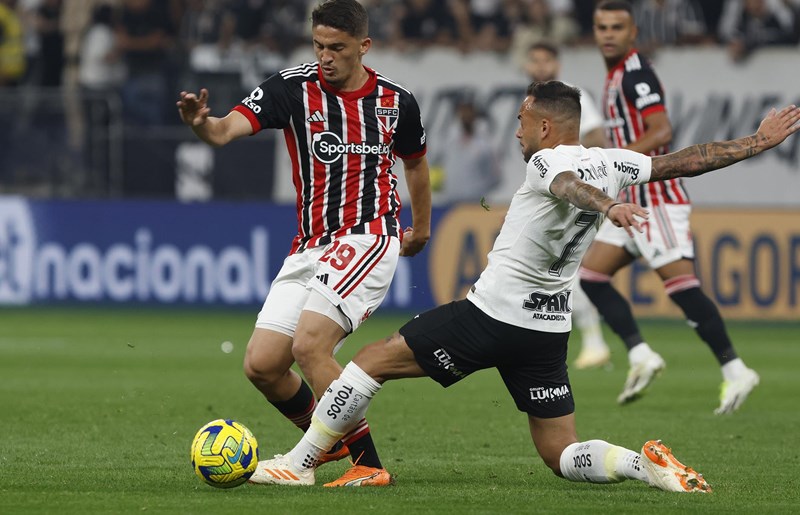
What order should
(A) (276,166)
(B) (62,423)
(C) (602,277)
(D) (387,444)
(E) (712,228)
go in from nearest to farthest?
(D) (387,444) < (B) (62,423) < (C) (602,277) < (E) (712,228) < (A) (276,166)

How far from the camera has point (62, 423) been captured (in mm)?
9203

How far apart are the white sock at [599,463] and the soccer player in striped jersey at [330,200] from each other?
86 cm

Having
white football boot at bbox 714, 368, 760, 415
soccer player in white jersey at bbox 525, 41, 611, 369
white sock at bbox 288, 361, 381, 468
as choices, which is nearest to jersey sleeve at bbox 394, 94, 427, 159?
white sock at bbox 288, 361, 381, 468

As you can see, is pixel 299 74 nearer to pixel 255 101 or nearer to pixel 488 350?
pixel 255 101

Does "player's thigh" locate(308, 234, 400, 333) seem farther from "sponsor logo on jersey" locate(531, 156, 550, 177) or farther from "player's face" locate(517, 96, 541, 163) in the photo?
"sponsor logo on jersey" locate(531, 156, 550, 177)

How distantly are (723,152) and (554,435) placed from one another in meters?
1.47

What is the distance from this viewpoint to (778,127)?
Answer: 6637mm

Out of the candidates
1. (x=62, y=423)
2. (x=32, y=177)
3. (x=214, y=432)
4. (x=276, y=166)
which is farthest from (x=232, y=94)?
(x=214, y=432)

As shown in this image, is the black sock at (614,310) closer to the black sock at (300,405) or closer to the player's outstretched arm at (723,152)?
the black sock at (300,405)

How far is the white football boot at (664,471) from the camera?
637cm

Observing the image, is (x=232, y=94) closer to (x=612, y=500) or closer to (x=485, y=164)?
(x=485, y=164)

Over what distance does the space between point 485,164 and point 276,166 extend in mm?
2714

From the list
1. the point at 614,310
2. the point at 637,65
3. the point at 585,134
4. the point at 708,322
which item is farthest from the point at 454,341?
the point at 585,134

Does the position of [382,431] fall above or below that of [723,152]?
below
